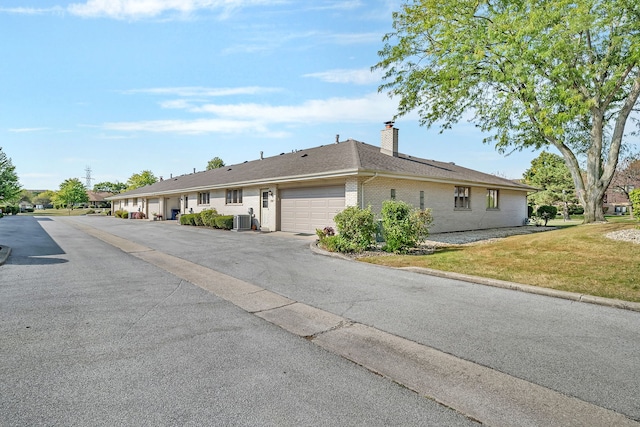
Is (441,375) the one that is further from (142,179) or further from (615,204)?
(142,179)

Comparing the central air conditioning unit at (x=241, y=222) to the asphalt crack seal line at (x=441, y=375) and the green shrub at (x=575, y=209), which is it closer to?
the asphalt crack seal line at (x=441, y=375)

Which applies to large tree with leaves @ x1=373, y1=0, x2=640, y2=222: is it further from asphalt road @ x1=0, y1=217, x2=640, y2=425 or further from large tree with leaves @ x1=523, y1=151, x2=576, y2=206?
large tree with leaves @ x1=523, y1=151, x2=576, y2=206

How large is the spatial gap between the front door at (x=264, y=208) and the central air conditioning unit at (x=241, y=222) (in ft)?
2.99

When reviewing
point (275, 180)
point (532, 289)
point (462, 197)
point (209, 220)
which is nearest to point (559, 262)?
point (532, 289)

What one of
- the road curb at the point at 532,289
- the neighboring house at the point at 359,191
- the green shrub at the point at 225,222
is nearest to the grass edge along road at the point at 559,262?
the road curb at the point at 532,289

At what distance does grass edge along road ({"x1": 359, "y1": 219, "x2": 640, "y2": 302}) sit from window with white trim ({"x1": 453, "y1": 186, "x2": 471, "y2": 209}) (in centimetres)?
792

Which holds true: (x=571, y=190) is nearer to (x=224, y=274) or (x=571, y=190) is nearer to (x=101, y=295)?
(x=224, y=274)

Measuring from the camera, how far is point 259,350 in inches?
148

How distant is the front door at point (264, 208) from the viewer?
20008 mm

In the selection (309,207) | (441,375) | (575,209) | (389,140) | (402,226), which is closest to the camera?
(441,375)

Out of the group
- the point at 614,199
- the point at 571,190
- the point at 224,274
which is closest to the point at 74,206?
the point at 224,274

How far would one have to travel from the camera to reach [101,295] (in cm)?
602

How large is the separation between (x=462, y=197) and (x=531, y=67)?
7844 millimetres

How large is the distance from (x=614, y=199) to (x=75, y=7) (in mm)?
78464
